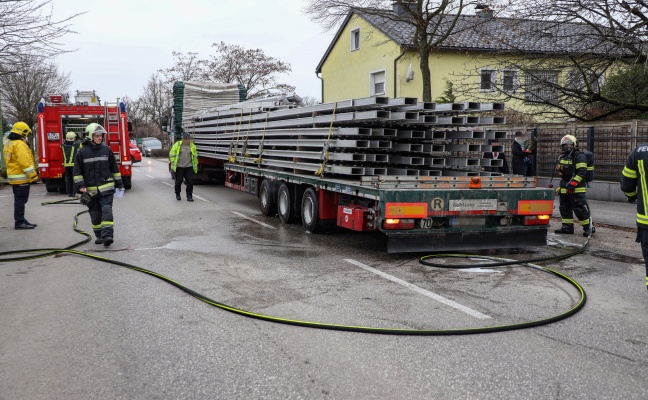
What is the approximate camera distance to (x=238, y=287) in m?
6.08

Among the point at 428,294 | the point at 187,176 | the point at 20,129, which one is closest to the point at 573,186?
the point at 428,294

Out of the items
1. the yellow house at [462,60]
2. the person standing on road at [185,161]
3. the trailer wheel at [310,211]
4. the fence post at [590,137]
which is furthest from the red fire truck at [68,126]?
the fence post at [590,137]

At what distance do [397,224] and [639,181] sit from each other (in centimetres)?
278

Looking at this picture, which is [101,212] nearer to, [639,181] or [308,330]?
[308,330]

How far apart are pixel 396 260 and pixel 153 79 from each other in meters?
57.7

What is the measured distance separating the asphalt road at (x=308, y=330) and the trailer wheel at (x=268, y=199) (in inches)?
118

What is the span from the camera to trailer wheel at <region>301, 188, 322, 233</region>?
9.41 m

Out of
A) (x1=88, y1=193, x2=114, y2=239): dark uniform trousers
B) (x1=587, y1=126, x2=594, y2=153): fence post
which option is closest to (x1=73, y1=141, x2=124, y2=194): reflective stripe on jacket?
(x1=88, y1=193, x2=114, y2=239): dark uniform trousers

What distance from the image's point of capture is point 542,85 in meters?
14.1

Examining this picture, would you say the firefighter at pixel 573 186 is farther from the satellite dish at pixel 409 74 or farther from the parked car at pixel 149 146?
the parked car at pixel 149 146

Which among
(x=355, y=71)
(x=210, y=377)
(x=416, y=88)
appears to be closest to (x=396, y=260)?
(x=210, y=377)

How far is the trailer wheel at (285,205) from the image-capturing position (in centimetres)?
1067

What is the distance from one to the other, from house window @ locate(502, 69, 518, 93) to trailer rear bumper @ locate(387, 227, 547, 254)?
7847 mm

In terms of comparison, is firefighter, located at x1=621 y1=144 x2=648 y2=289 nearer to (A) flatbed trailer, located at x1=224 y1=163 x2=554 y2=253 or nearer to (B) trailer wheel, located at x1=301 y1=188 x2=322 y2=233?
(A) flatbed trailer, located at x1=224 y1=163 x2=554 y2=253
